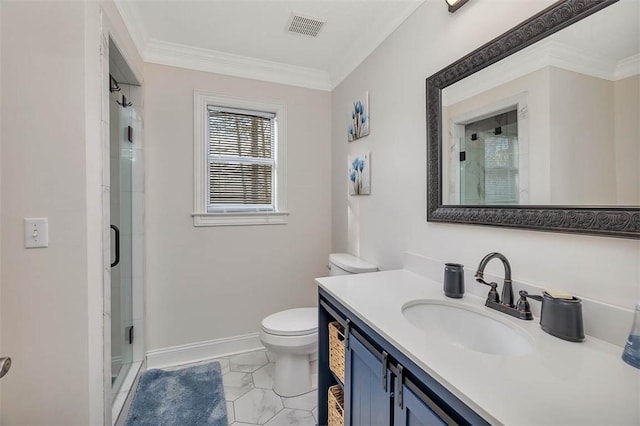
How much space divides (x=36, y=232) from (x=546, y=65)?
1964mm

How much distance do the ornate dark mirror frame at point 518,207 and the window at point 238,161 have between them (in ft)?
4.63

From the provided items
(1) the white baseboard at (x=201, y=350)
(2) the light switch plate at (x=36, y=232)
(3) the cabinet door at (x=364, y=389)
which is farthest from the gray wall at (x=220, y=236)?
(3) the cabinet door at (x=364, y=389)

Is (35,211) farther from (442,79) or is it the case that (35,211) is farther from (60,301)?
(442,79)

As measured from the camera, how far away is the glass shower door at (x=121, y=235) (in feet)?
5.97

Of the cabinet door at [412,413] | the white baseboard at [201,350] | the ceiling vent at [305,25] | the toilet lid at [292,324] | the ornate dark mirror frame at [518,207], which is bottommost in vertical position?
the white baseboard at [201,350]

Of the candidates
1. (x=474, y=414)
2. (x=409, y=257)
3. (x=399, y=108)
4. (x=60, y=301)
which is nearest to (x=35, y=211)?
(x=60, y=301)

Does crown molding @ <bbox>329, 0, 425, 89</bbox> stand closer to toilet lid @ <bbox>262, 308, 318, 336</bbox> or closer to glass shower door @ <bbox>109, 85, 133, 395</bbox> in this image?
glass shower door @ <bbox>109, 85, 133, 395</bbox>

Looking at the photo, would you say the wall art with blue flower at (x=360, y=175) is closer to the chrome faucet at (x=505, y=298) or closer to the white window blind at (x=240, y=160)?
the white window blind at (x=240, y=160)

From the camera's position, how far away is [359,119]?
214 centimetres

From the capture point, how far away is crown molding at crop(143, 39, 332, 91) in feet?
7.07

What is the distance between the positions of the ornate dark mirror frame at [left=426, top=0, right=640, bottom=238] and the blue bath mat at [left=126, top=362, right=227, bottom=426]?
1.72 m

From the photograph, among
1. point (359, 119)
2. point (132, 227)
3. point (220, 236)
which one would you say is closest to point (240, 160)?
point (220, 236)

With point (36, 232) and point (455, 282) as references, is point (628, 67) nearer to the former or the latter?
point (455, 282)

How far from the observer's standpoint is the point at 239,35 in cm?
204
